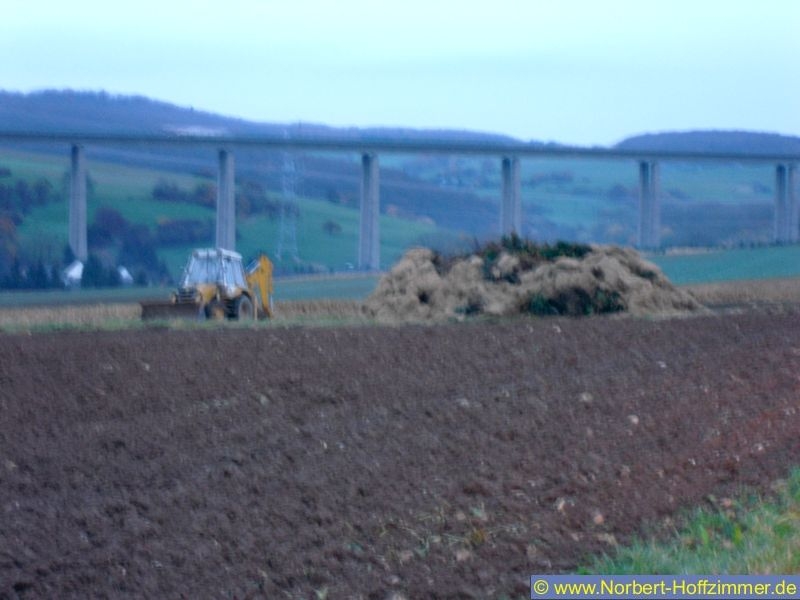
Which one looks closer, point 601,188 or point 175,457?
point 175,457

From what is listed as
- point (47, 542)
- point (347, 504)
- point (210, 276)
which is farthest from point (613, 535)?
point (210, 276)

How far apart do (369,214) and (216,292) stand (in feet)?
69.1

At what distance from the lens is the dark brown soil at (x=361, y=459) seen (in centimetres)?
710

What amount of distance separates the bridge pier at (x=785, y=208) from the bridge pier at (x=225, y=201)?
25211 millimetres

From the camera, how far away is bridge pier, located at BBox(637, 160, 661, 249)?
159 ft

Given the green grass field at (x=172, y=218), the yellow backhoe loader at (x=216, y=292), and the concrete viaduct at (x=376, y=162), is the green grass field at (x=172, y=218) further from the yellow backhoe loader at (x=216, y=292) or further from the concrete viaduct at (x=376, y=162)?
the yellow backhoe loader at (x=216, y=292)

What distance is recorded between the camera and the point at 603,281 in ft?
75.6

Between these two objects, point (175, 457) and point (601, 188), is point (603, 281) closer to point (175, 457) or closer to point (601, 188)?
point (175, 457)

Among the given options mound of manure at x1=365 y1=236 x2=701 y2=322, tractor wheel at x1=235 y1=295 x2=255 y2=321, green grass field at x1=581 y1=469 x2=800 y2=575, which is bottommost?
tractor wheel at x1=235 y1=295 x2=255 y2=321

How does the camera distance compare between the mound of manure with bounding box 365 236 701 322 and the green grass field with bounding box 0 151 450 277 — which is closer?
the mound of manure with bounding box 365 236 701 322

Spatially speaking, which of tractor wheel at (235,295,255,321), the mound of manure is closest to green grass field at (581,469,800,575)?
the mound of manure

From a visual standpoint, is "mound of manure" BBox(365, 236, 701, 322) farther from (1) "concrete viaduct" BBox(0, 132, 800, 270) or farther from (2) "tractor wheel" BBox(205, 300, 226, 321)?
(1) "concrete viaduct" BBox(0, 132, 800, 270)

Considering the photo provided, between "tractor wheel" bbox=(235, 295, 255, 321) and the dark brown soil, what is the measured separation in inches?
352

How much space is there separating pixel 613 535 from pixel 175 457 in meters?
4.16
